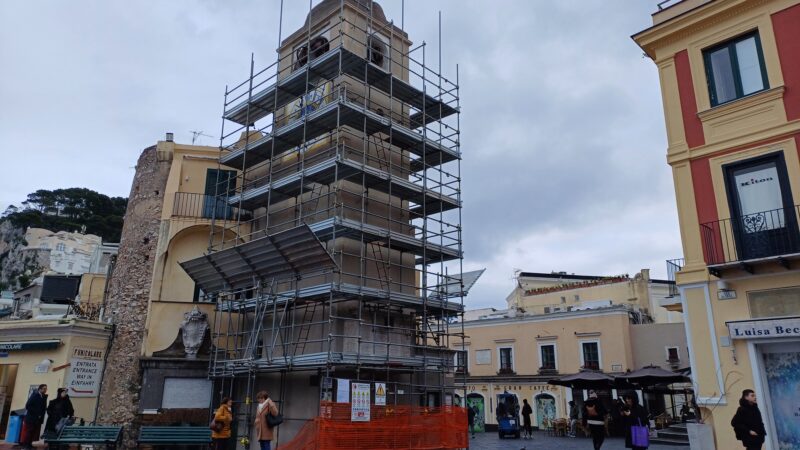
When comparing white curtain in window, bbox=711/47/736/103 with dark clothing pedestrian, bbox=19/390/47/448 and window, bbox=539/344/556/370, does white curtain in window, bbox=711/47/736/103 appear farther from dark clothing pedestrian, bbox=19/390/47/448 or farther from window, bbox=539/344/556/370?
window, bbox=539/344/556/370

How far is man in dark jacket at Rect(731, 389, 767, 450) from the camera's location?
9258 mm

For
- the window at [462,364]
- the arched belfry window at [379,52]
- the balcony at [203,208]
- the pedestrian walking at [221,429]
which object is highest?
the arched belfry window at [379,52]

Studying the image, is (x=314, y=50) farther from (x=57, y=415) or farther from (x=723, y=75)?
(x=57, y=415)

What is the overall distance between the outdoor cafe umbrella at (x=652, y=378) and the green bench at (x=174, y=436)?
16289 millimetres

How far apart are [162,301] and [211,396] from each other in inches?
133

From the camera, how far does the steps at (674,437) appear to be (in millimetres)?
17500

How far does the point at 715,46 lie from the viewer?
14000 millimetres

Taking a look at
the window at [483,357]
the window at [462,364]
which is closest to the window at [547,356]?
the window at [483,357]

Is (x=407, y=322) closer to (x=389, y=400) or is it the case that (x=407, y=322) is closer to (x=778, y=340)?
(x=389, y=400)

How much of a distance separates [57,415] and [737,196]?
1680cm

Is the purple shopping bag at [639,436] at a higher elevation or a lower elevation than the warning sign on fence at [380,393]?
lower

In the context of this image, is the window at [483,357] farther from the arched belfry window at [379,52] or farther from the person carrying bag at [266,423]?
the person carrying bag at [266,423]

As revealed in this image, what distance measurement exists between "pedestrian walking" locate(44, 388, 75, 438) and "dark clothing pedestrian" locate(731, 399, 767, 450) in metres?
14.4

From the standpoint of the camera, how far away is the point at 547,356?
3197 centimetres
